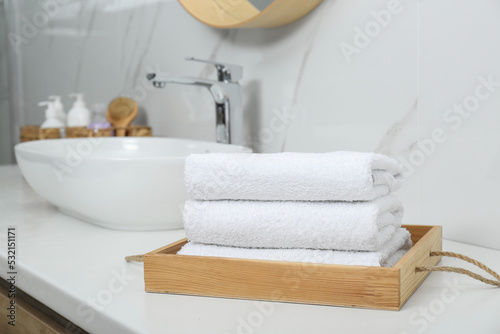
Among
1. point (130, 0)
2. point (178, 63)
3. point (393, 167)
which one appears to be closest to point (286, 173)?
point (393, 167)

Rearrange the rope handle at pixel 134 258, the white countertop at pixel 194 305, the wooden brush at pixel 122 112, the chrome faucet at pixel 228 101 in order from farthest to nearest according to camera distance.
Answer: the wooden brush at pixel 122 112
the chrome faucet at pixel 228 101
the rope handle at pixel 134 258
the white countertop at pixel 194 305

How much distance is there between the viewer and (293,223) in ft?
2.10

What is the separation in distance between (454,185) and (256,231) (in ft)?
1.52

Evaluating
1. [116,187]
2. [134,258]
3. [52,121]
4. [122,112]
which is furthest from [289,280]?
[52,121]

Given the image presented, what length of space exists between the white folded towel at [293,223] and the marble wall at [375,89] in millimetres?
304

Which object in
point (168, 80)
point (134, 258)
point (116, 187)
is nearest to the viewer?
point (134, 258)

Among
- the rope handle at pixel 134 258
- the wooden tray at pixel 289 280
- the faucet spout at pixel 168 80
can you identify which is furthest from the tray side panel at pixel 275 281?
the faucet spout at pixel 168 80

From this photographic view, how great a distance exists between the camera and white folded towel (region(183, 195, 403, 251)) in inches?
24.3

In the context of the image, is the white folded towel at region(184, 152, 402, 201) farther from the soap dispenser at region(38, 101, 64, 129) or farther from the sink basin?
the soap dispenser at region(38, 101, 64, 129)

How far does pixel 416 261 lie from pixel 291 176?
0.20 meters

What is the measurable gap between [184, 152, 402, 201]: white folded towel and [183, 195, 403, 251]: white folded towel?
0.01m

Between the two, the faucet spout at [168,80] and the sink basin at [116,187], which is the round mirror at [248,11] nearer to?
the faucet spout at [168,80]

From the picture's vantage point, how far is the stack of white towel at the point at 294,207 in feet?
2.02

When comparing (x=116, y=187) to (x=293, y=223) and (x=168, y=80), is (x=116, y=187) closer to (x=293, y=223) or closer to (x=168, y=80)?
(x=168, y=80)
